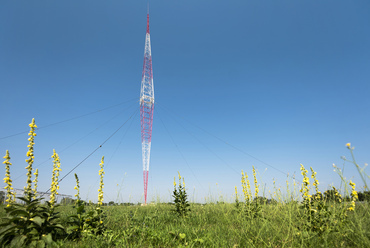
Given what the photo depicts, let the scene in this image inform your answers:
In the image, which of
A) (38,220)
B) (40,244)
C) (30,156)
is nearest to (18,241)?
(40,244)

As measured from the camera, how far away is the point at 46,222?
398 centimetres

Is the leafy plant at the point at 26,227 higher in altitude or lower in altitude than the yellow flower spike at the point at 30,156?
lower

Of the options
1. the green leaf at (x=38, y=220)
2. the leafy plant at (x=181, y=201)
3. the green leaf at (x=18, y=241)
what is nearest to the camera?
the green leaf at (x=18, y=241)

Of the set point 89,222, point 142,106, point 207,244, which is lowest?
point 207,244

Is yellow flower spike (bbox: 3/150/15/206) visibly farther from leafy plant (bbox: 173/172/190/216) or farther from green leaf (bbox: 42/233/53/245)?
leafy plant (bbox: 173/172/190/216)

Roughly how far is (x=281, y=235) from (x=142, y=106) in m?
21.0

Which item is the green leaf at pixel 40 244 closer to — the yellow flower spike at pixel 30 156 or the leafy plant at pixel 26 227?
the leafy plant at pixel 26 227

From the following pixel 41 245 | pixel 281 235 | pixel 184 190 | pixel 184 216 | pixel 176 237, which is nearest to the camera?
pixel 41 245

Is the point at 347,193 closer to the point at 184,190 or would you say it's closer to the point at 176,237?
the point at 176,237

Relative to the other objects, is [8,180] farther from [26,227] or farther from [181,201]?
[181,201]

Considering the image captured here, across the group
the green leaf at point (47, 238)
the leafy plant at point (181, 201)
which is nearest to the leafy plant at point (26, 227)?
the green leaf at point (47, 238)

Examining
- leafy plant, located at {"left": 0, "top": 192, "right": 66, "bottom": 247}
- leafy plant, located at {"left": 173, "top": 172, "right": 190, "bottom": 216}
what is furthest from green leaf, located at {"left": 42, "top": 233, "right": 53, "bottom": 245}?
leafy plant, located at {"left": 173, "top": 172, "right": 190, "bottom": 216}

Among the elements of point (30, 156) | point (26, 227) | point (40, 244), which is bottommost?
point (40, 244)

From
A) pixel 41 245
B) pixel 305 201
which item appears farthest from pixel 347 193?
pixel 41 245
